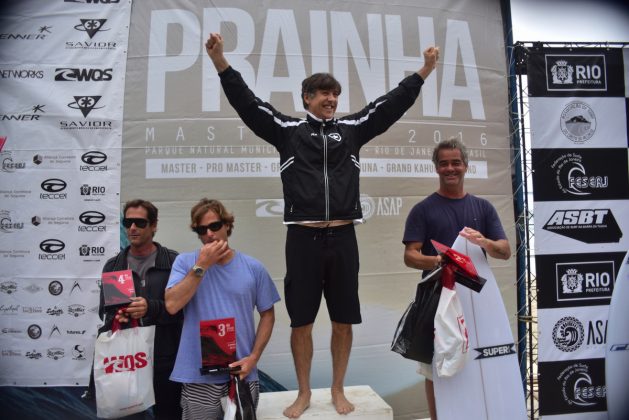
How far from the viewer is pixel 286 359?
2955 millimetres

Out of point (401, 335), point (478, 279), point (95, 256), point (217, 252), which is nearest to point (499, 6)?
point (478, 279)

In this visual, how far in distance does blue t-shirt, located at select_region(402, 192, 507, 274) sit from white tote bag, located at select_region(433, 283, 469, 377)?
0.37 metres

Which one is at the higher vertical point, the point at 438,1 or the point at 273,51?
the point at 438,1

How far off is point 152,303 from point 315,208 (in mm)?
907

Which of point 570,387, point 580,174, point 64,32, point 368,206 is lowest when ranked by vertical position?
point 570,387

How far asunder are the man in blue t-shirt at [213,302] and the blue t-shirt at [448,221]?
2.85 feet

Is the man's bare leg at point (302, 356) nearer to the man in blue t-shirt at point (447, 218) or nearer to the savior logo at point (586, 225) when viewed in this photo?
the man in blue t-shirt at point (447, 218)

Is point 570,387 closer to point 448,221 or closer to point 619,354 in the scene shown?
point 619,354

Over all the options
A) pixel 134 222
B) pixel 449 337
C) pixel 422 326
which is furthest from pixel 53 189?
pixel 449 337

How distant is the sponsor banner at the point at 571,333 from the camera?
3029 millimetres

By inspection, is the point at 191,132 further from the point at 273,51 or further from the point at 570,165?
the point at 570,165

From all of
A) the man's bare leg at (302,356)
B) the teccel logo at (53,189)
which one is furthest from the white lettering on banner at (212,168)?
the man's bare leg at (302,356)

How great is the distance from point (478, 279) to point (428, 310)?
0.27 metres

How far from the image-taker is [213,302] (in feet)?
5.99
